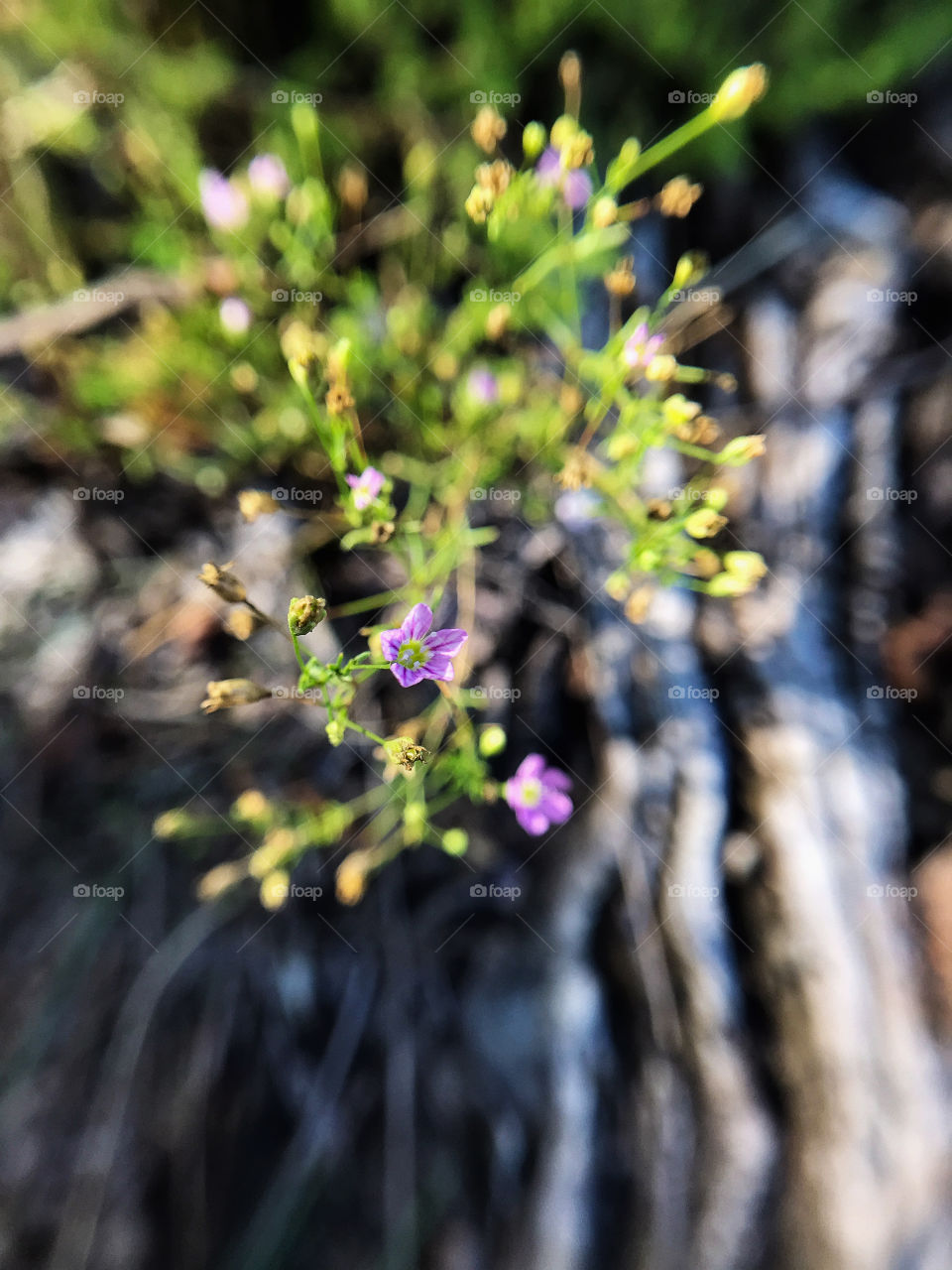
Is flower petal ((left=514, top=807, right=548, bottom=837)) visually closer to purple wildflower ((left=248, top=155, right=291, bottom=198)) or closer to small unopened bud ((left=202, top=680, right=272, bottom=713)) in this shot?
small unopened bud ((left=202, top=680, right=272, bottom=713))

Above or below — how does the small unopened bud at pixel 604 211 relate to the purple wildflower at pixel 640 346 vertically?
above

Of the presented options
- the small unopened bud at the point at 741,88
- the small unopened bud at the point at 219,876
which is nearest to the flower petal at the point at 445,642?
the small unopened bud at the point at 219,876

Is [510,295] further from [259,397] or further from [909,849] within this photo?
[909,849]

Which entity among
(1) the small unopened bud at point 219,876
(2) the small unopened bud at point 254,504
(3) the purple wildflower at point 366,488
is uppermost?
(3) the purple wildflower at point 366,488

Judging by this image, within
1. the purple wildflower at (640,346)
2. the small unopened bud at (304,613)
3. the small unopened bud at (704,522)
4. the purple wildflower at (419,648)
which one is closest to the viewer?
the small unopened bud at (304,613)

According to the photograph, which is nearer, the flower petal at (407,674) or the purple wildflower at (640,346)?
the flower petal at (407,674)

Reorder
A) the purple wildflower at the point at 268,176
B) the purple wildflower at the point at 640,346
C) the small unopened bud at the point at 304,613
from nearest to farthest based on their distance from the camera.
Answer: the small unopened bud at the point at 304,613, the purple wildflower at the point at 640,346, the purple wildflower at the point at 268,176

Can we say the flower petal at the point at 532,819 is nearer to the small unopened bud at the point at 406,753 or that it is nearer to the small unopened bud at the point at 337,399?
the small unopened bud at the point at 406,753
